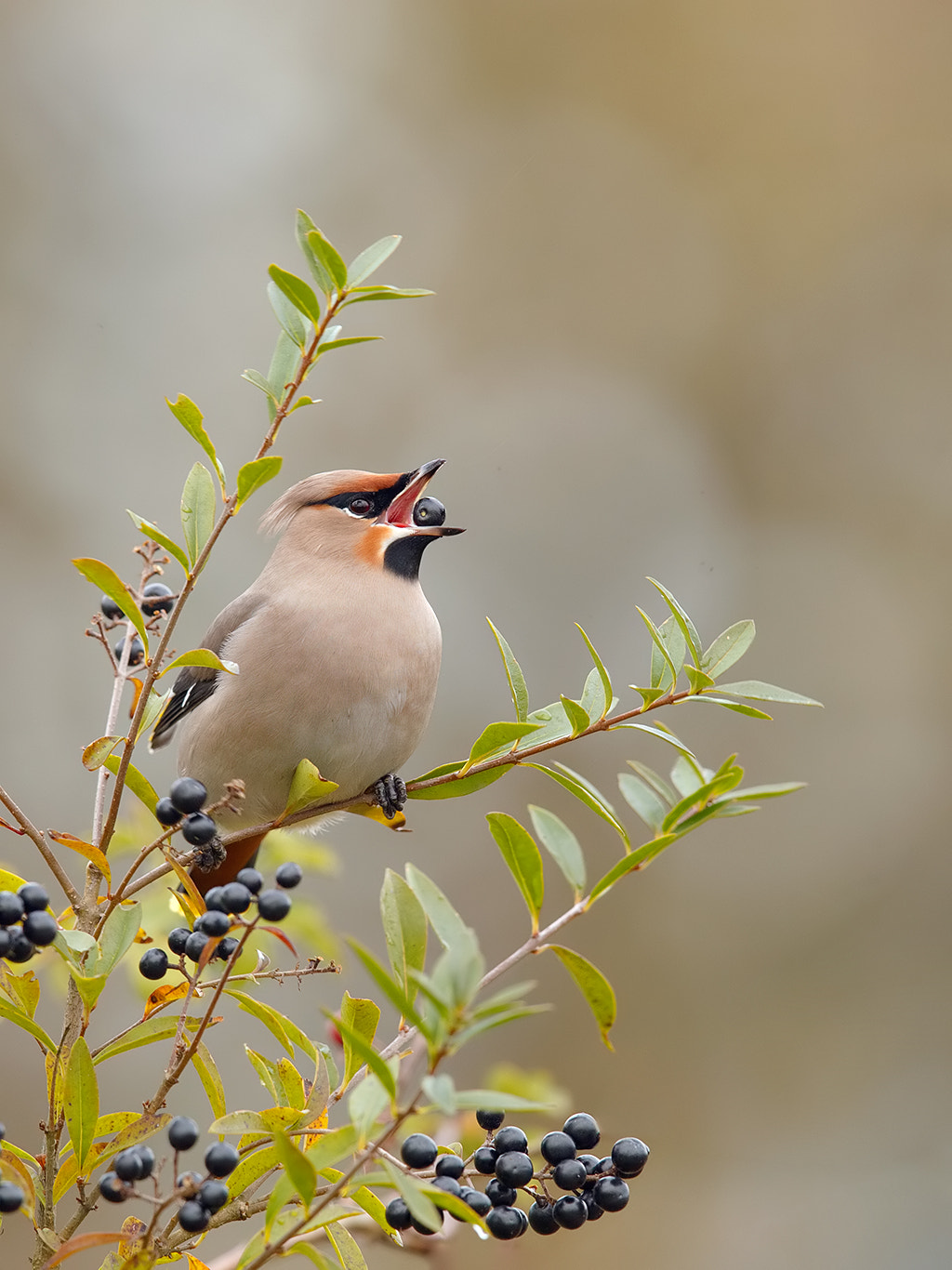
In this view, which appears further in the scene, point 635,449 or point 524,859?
point 635,449

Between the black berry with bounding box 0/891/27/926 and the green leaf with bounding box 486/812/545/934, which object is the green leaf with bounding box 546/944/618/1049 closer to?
the green leaf with bounding box 486/812/545/934

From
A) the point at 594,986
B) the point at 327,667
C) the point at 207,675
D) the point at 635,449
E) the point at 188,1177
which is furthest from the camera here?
the point at 635,449

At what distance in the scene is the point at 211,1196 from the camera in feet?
5.37

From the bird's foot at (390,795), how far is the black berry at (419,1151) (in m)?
1.14

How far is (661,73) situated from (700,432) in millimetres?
3797

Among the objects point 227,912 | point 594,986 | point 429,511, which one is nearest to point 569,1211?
point 594,986

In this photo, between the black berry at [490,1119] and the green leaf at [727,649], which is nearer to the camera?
the black berry at [490,1119]

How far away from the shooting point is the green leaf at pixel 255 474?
188cm

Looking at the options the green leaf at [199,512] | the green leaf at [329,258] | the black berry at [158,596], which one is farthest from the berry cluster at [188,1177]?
the green leaf at [329,258]

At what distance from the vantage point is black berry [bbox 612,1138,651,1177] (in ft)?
6.29

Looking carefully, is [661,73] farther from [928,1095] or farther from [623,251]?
[928,1095]

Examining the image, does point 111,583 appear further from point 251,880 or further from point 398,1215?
point 398,1215

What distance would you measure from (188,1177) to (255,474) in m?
0.98

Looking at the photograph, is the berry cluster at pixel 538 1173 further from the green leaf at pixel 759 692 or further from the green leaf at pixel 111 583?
the green leaf at pixel 111 583
